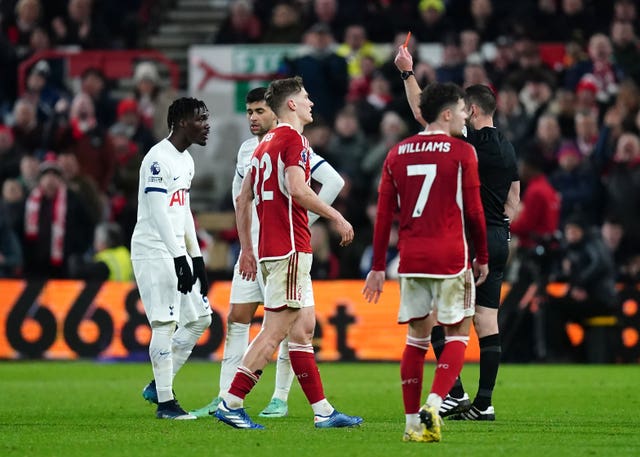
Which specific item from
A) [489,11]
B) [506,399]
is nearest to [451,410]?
[506,399]

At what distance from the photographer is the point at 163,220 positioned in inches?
425

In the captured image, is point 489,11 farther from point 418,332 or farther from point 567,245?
point 418,332

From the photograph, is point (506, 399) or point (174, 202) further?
point (506, 399)

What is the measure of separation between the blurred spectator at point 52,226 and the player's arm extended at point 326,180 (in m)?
10.2

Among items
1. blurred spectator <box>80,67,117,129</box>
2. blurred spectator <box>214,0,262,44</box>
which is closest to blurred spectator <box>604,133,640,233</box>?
blurred spectator <box>214,0,262,44</box>

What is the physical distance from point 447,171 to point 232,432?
2.27 metres

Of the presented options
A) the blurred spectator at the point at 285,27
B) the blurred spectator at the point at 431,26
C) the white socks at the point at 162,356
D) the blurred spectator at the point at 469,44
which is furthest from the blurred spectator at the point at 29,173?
the white socks at the point at 162,356

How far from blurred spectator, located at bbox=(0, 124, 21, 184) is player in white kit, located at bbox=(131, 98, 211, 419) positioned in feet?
38.2

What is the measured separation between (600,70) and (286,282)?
11906mm

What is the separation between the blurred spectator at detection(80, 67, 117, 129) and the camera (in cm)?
2322

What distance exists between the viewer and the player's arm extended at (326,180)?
10969mm

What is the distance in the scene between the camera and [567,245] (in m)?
18.7

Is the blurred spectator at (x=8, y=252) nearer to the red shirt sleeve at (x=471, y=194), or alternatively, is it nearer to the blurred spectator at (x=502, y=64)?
the blurred spectator at (x=502, y=64)

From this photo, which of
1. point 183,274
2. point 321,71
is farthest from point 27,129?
point 183,274
